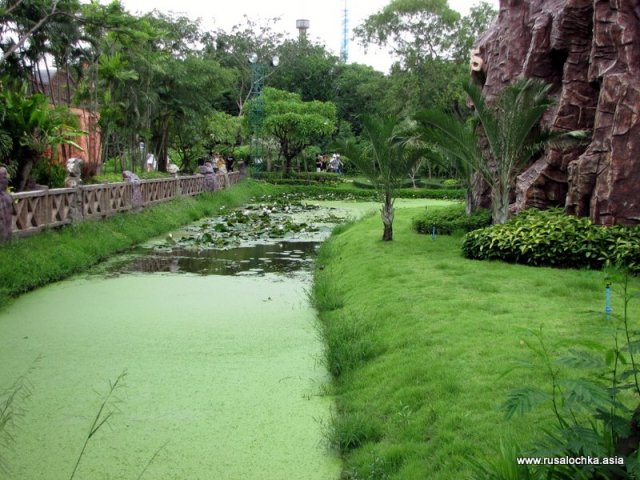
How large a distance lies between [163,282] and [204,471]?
618cm

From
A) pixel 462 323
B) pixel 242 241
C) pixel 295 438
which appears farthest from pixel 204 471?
pixel 242 241

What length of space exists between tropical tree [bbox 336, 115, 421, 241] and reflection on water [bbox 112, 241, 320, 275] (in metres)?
1.89

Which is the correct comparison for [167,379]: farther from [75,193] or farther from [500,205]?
[75,193]

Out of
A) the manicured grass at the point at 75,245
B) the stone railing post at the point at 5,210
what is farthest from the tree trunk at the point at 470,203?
the stone railing post at the point at 5,210

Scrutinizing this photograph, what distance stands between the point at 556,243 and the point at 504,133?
221cm

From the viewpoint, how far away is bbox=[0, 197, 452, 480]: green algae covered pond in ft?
13.3

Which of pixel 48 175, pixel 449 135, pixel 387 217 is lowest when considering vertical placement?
pixel 387 217

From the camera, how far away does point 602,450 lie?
2.34m

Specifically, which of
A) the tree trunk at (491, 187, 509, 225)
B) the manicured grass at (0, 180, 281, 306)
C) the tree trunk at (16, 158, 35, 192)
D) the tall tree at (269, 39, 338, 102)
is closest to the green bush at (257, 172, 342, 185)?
the tall tree at (269, 39, 338, 102)

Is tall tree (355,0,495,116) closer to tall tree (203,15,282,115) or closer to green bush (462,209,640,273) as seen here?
tall tree (203,15,282,115)

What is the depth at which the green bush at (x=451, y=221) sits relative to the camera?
41.1ft

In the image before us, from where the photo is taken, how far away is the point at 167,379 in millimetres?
5504

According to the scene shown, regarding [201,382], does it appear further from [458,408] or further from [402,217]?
[402,217]

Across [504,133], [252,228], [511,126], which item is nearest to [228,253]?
[252,228]
